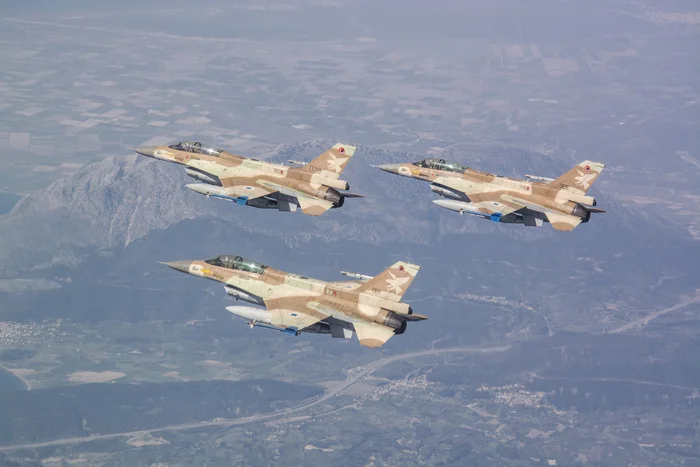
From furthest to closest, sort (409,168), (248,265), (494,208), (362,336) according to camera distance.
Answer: (409,168) → (494,208) → (248,265) → (362,336)

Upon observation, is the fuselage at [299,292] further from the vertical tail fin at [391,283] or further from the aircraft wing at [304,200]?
the aircraft wing at [304,200]

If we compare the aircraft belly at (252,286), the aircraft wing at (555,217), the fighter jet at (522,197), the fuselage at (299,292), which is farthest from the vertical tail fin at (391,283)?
the aircraft wing at (555,217)

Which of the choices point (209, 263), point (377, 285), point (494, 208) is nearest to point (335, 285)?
point (377, 285)

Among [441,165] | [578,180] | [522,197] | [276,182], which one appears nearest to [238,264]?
[276,182]

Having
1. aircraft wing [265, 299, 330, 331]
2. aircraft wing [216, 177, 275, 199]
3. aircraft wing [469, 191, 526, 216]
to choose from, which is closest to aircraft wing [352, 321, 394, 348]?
aircraft wing [265, 299, 330, 331]

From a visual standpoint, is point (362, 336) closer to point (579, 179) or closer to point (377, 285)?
point (377, 285)
